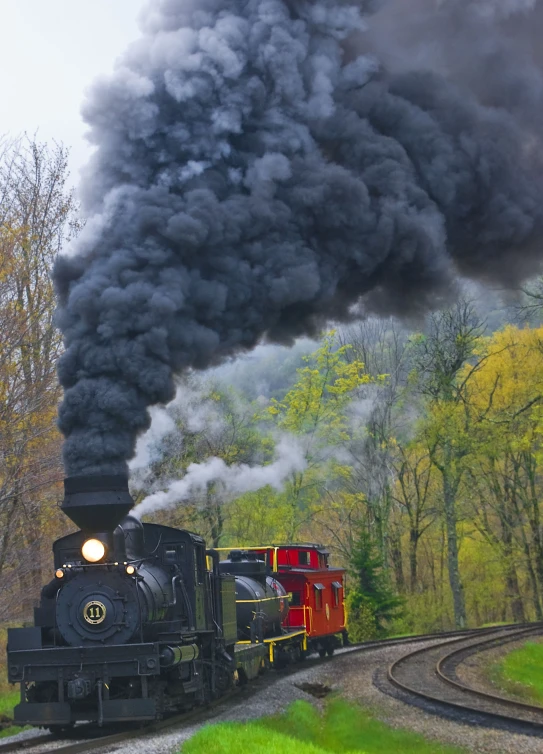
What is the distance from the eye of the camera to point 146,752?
30.2 ft

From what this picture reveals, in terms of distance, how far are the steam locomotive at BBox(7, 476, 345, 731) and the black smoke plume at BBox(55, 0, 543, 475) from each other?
112cm

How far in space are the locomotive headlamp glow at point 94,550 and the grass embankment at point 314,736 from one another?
2.33m

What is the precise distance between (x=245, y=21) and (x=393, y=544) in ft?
97.7

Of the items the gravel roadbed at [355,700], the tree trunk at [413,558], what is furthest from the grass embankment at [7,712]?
the tree trunk at [413,558]

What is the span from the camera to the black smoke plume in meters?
10.8

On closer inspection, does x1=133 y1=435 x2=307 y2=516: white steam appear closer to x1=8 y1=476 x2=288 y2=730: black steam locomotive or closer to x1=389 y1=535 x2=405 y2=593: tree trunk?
x1=8 y1=476 x2=288 y2=730: black steam locomotive

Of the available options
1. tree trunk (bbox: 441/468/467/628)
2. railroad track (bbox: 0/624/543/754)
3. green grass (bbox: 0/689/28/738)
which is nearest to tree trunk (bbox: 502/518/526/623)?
tree trunk (bbox: 441/468/467/628)

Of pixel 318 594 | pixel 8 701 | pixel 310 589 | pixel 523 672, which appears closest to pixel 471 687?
pixel 523 672

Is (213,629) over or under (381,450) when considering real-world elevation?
under

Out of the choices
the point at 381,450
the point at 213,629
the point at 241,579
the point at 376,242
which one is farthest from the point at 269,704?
the point at 381,450

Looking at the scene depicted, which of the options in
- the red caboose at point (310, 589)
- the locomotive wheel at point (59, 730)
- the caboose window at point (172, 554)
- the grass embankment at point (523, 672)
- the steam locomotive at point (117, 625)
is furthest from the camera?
the red caboose at point (310, 589)

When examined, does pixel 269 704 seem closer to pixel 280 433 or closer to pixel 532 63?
pixel 532 63

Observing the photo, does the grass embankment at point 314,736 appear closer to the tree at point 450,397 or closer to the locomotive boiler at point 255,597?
the locomotive boiler at point 255,597

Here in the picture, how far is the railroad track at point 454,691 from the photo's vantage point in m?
11.9
